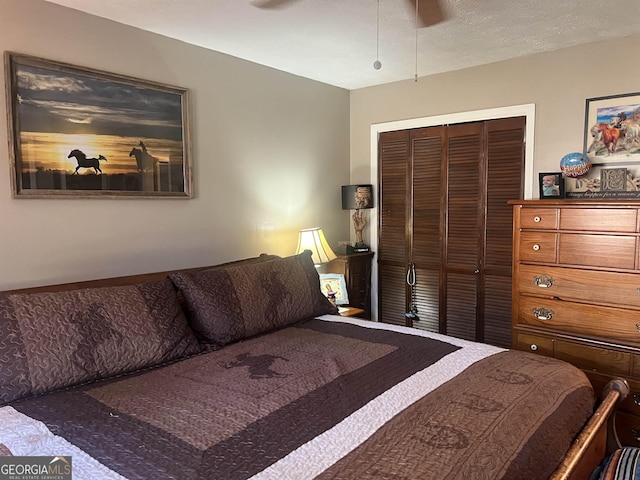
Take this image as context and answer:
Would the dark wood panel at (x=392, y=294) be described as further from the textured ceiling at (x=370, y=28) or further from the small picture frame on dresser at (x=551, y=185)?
the textured ceiling at (x=370, y=28)

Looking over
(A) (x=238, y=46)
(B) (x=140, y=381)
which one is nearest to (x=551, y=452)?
(B) (x=140, y=381)

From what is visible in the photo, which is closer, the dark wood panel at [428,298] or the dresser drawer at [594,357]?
the dresser drawer at [594,357]

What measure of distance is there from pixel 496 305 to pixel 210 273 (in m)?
2.08

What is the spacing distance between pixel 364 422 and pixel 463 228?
2.35m

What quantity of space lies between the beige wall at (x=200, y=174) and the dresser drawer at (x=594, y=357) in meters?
1.91

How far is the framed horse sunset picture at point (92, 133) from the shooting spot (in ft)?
7.03

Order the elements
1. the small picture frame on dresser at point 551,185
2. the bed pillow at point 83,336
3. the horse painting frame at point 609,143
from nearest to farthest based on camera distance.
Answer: the bed pillow at point 83,336, the horse painting frame at point 609,143, the small picture frame on dresser at point 551,185

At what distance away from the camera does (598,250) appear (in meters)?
2.42

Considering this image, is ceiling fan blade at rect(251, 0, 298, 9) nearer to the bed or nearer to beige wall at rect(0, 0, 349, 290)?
beige wall at rect(0, 0, 349, 290)

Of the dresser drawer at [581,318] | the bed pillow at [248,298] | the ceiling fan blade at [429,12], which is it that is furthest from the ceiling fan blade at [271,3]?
the dresser drawer at [581,318]

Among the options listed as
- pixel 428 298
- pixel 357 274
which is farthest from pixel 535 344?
pixel 357 274

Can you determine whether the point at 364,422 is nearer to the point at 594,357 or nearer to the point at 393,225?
Answer: the point at 594,357

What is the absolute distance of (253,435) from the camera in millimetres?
1314

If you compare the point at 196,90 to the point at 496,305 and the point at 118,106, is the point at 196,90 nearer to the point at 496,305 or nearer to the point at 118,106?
the point at 118,106
